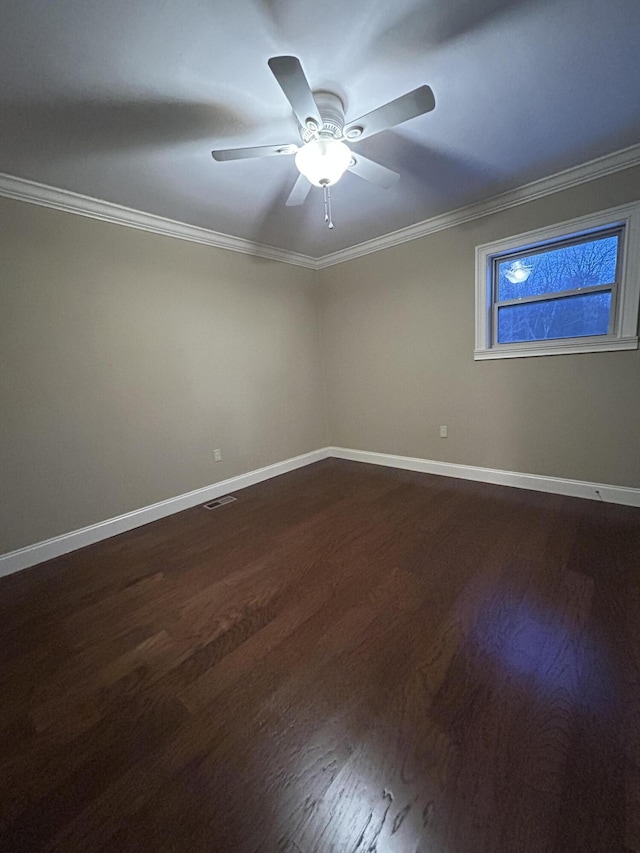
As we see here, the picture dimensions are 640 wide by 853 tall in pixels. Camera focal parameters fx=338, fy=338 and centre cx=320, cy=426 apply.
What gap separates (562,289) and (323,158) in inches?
88.4

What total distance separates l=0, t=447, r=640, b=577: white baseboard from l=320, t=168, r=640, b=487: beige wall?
3.1 inches

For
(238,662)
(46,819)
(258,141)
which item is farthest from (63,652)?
(258,141)

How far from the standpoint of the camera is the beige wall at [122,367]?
2266mm

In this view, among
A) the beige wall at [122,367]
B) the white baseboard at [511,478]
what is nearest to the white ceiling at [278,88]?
the beige wall at [122,367]

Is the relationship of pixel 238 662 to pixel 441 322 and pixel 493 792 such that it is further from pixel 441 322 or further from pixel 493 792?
pixel 441 322

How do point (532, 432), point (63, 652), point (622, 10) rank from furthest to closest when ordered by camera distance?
point (532, 432)
point (63, 652)
point (622, 10)

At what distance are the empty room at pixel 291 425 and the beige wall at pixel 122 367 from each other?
0.08ft

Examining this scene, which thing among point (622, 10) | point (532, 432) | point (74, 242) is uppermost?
point (622, 10)

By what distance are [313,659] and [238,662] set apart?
32cm

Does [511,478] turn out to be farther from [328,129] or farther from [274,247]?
[274,247]

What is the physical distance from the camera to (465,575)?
191cm

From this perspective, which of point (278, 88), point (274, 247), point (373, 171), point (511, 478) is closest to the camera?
point (278, 88)

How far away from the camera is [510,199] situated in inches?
109

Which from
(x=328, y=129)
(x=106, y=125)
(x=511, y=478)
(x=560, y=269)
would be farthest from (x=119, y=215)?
(x=511, y=478)
